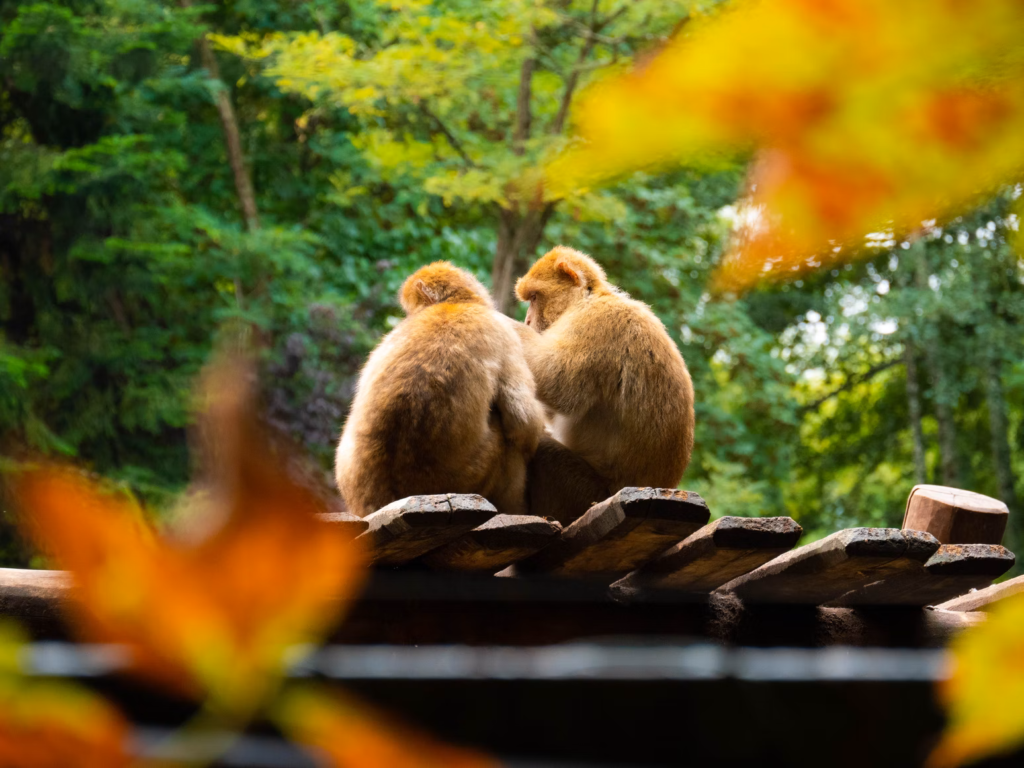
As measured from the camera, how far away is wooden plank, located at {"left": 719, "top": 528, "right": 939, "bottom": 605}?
5.80 ft

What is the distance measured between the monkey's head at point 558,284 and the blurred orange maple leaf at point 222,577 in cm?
311

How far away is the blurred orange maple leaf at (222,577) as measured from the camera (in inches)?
15.2

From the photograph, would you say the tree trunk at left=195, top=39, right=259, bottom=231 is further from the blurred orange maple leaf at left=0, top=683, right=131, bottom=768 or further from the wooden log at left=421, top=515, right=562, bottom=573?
the blurred orange maple leaf at left=0, top=683, right=131, bottom=768

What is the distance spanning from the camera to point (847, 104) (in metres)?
0.39

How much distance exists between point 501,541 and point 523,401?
1.21 meters

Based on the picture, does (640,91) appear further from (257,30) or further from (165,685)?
(257,30)

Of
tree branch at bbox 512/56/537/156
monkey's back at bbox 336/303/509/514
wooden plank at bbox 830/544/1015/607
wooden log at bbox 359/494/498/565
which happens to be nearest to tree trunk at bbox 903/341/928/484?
tree branch at bbox 512/56/537/156

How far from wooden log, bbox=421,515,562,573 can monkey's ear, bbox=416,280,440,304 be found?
141 centimetres

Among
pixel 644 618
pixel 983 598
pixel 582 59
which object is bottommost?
pixel 983 598

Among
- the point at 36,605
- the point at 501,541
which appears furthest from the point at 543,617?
the point at 36,605

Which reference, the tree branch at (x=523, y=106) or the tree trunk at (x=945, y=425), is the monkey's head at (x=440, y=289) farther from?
the tree trunk at (x=945, y=425)

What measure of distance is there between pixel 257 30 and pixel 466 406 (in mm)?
9270

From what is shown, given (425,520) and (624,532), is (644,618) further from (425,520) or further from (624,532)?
(425,520)

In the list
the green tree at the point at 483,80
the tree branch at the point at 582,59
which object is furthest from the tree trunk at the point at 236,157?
the tree branch at the point at 582,59
